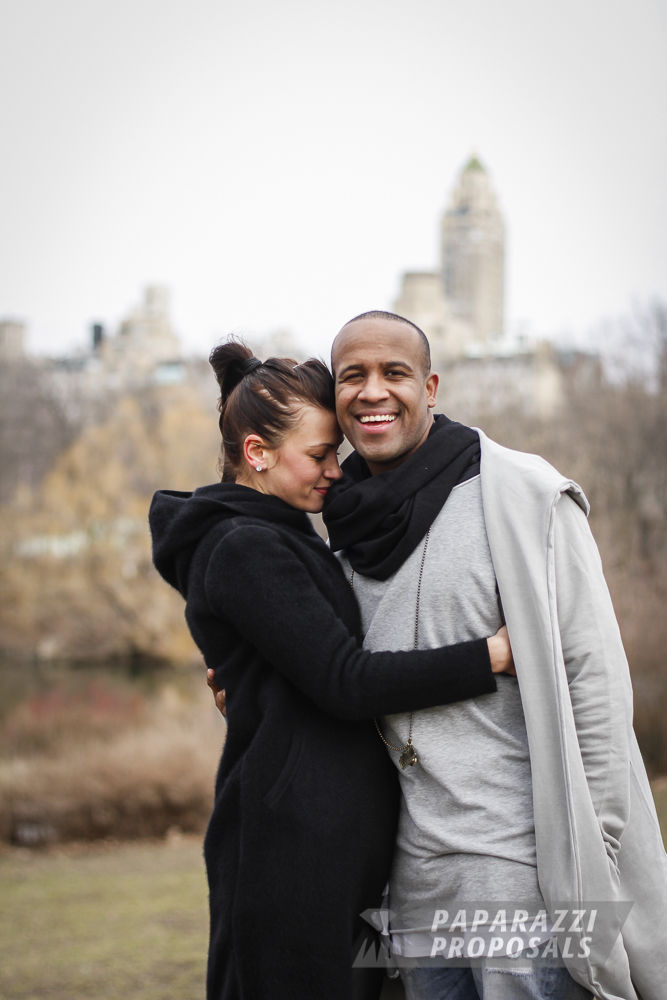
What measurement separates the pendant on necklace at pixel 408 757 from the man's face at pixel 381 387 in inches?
25.5

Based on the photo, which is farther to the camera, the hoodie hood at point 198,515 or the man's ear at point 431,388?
the man's ear at point 431,388

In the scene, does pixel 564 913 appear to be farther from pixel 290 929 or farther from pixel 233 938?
pixel 233 938

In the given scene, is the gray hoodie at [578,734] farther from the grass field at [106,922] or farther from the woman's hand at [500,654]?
the grass field at [106,922]

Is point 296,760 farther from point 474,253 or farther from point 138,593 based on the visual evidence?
point 474,253

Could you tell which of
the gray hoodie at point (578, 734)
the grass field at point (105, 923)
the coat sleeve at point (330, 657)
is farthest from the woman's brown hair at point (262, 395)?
the grass field at point (105, 923)

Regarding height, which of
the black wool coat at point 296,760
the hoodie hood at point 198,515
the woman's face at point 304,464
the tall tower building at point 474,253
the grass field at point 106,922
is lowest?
the grass field at point 106,922

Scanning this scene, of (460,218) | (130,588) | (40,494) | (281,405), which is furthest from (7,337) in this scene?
(460,218)

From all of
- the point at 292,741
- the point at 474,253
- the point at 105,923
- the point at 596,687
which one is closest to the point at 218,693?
the point at 292,741

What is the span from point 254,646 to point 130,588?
A: 20.9 meters

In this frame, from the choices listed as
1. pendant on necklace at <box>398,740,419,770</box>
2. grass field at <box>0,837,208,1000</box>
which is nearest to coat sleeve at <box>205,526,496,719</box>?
pendant on necklace at <box>398,740,419,770</box>

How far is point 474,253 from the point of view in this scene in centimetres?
12306

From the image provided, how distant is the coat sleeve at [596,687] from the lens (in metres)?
1.99

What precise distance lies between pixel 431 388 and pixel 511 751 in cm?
86

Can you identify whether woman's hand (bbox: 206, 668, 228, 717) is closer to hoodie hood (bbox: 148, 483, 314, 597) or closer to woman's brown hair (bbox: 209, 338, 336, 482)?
hoodie hood (bbox: 148, 483, 314, 597)
